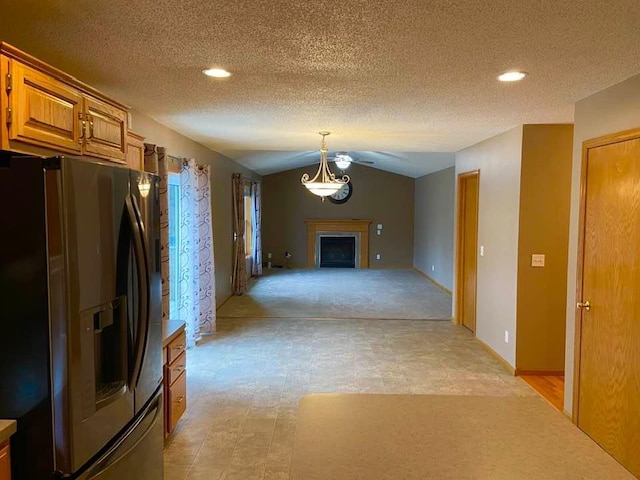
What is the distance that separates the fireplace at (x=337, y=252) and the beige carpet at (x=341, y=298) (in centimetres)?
150

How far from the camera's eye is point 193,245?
5105 mm

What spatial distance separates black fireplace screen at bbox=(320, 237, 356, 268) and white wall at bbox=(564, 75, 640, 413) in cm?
880

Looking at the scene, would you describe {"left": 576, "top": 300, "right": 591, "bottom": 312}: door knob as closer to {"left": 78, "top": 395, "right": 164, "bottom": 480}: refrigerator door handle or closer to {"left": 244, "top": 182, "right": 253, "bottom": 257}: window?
{"left": 78, "top": 395, "right": 164, "bottom": 480}: refrigerator door handle

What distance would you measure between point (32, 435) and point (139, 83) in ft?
6.73

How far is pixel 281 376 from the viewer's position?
4.26m

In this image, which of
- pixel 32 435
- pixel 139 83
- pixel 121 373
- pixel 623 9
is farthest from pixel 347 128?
pixel 32 435

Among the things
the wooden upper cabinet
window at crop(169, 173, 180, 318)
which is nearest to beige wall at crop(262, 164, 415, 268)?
window at crop(169, 173, 180, 318)

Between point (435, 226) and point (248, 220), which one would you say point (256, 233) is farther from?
point (435, 226)

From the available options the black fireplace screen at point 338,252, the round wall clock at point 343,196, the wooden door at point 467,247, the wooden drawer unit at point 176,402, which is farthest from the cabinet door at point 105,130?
the black fireplace screen at point 338,252

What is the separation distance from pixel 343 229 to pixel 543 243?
25.4 ft

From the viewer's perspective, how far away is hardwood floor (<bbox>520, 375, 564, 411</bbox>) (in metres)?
3.83

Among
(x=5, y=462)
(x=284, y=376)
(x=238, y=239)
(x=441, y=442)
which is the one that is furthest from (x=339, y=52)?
(x=238, y=239)

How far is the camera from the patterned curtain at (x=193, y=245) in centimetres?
502

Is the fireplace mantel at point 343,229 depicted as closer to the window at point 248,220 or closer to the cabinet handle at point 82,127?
the window at point 248,220
